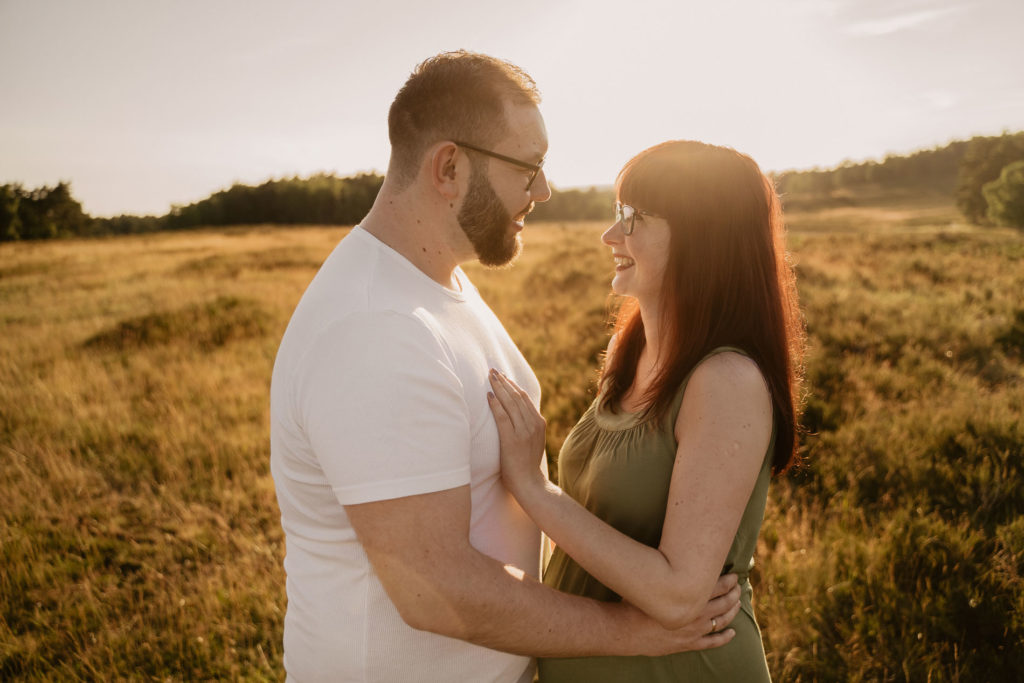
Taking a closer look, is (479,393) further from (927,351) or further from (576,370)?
(927,351)

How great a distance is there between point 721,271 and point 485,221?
0.86 meters

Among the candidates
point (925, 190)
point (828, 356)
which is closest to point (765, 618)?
point (828, 356)

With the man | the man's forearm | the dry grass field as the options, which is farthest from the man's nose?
the dry grass field

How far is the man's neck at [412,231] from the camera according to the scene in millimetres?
1915

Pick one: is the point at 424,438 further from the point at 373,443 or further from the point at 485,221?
the point at 485,221

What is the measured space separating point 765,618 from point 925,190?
96027mm

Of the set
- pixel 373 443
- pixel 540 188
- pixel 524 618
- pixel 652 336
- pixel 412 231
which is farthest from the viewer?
pixel 652 336

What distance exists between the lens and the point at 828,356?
865cm

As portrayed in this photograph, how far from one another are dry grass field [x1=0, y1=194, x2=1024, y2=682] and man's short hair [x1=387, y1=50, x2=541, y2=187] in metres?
3.18

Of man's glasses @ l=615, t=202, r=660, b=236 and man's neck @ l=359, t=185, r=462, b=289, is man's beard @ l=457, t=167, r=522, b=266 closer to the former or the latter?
man's neck @ l=359, t=185, r=462, b=289

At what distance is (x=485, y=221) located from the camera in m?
2.09

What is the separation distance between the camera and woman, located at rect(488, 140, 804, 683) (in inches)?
66.6

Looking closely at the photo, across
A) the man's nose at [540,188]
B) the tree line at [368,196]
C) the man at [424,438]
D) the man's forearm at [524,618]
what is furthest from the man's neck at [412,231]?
the tree line at [368,196]

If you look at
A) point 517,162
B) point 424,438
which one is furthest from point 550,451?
point 424,438
